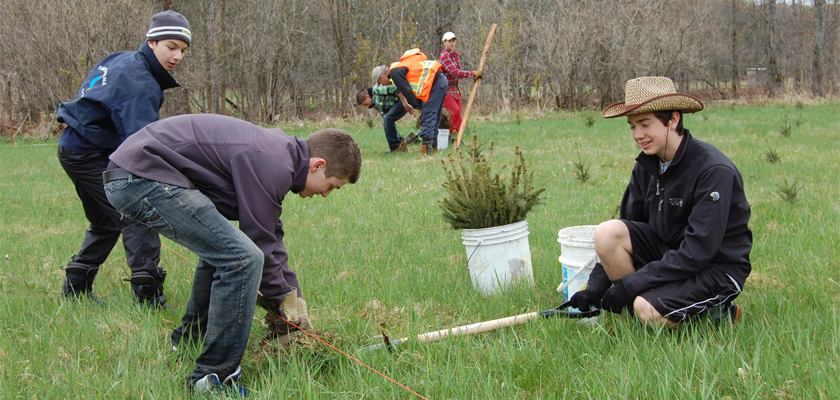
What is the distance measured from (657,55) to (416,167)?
17140 mm

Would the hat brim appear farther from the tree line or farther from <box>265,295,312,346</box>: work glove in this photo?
the tree line

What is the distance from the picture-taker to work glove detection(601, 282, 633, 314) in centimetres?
333

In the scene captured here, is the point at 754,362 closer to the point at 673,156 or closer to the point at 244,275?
the point at 673,156

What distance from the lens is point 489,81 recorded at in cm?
2445

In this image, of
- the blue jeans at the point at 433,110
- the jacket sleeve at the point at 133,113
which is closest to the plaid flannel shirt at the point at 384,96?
the blue jeans at the point at 433,110

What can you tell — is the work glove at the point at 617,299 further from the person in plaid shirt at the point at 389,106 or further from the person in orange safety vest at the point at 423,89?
the person in plaid shirt at the point at 389,106

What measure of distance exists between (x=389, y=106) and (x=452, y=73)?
1538mm

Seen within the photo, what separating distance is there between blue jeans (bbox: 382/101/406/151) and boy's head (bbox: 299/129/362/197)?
361 inches

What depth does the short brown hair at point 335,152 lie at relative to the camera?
3064 mm

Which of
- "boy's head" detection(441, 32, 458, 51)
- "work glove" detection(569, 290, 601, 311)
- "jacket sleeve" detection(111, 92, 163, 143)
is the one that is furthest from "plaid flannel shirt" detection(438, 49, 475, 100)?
"work glove" detection(569, 290, 601, 311)

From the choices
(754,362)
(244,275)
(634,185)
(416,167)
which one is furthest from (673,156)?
(416,167)

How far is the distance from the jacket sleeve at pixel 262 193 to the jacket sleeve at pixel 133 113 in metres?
1.44

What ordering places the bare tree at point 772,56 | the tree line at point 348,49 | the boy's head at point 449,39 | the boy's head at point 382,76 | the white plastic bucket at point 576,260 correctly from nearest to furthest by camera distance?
the white plastic bucket at point 576,260 < the boy's head at point 382,76 < the boy's head at point 449,39 < the tree line at point 348,49 < the bare tree at point 772,56

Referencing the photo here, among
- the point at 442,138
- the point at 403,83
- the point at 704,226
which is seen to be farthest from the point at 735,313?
the point at 442,138
